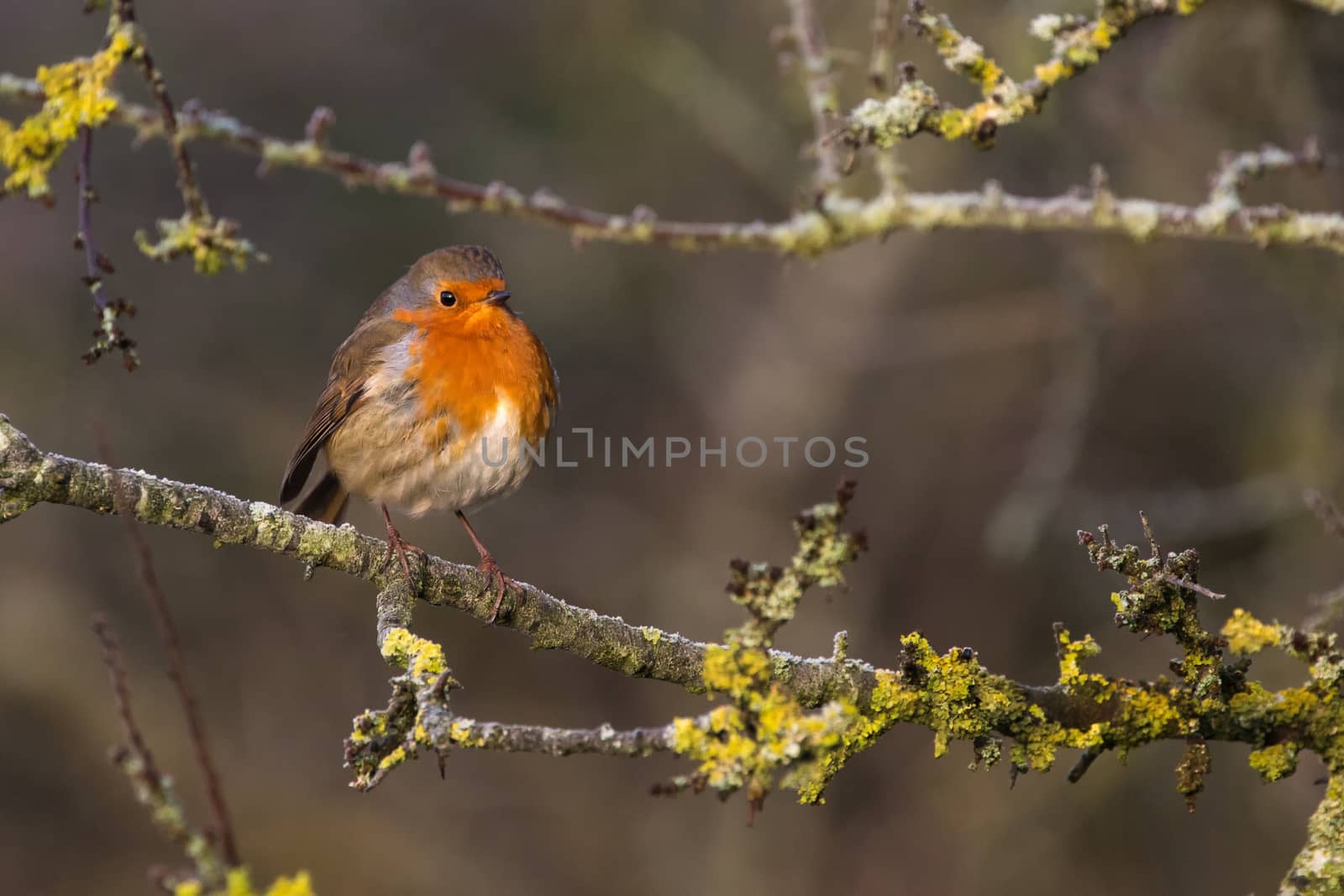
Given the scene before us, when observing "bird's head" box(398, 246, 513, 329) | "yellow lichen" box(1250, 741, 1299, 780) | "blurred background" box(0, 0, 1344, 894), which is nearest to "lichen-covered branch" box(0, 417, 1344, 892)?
"yellow lichen" box(1250, 741, 1299, 780)

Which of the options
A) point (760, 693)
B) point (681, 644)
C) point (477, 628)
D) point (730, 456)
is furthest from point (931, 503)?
point (760, 693)

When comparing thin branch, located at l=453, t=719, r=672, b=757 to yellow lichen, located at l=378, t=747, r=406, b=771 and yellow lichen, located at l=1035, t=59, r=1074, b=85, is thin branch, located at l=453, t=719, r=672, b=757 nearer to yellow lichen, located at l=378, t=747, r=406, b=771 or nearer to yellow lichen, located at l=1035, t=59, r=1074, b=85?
yellow lichen, located at l=378, t=747, r=406, b=771

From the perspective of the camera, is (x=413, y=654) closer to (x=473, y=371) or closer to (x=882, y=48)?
(x=882, y=48)

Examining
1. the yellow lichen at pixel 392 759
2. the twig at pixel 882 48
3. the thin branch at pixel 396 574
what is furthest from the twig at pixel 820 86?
the yellow lichen at pixel 392 759

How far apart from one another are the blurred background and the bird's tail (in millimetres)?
1880

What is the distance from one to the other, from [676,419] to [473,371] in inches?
129

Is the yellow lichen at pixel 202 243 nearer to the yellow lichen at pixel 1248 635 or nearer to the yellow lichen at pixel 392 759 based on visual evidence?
the yellow lichen at pixel 392 759

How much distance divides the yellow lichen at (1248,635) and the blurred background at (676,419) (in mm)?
2631

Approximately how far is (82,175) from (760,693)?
1.40m

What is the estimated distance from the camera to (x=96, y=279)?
2.20 metres

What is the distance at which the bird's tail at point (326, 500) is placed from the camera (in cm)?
480

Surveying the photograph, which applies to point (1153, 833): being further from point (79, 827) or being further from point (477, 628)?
point (79, 827)

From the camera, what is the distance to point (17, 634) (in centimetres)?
595

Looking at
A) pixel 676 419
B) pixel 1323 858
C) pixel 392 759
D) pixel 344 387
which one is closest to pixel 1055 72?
pixel 1323 858
